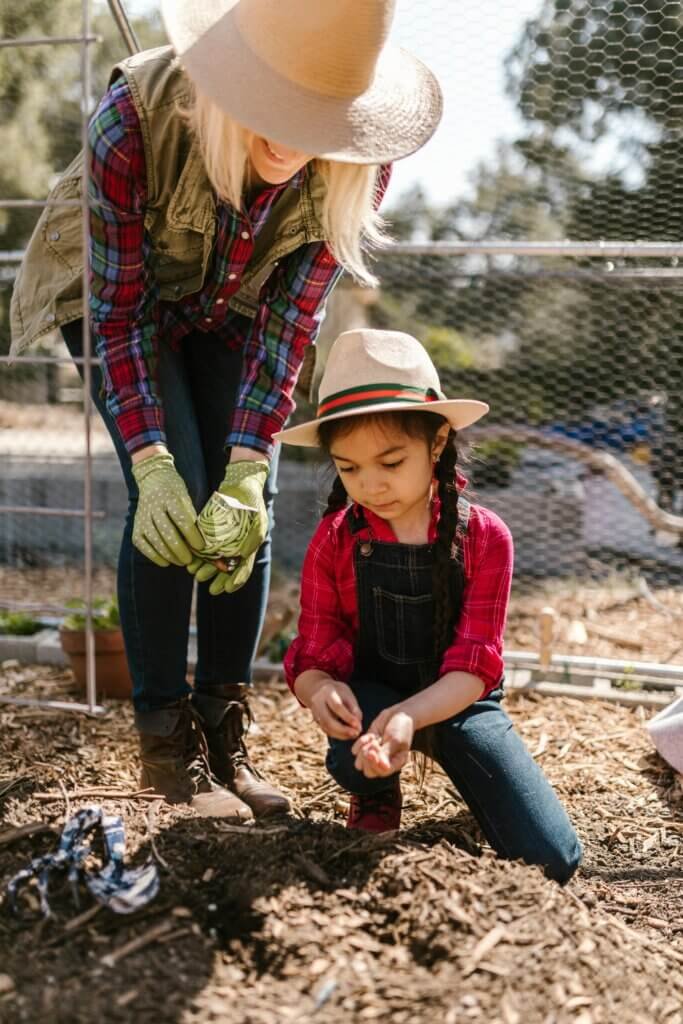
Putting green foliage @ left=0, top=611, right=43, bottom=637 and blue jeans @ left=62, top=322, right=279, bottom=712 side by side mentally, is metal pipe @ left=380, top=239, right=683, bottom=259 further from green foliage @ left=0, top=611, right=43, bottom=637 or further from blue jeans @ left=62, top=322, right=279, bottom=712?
green foliage @ left=0, top=611, right=43, bottom=637

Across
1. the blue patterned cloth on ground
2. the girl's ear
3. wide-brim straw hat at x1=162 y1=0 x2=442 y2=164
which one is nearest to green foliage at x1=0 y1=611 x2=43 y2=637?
the blue patterned cloth on ground

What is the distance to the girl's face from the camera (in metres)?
1.76

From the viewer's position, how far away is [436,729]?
1845mm

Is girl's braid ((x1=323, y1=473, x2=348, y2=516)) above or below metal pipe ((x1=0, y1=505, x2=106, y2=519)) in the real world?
above

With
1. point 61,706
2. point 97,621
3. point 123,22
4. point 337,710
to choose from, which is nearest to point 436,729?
point 337,710

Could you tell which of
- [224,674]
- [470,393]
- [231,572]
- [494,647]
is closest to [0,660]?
[224,674]

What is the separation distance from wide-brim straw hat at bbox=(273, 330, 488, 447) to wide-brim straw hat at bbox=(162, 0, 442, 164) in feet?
0.98

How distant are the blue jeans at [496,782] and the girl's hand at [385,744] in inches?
6.5

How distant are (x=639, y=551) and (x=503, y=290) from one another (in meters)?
1.70

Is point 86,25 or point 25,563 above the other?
point 86,25

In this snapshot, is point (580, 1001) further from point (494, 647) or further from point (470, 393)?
point (470, 393)

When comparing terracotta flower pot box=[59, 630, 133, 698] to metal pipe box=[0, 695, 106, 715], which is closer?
metal pipe box=[0, 695, 106, 715]

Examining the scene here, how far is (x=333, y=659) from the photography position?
1.88 m

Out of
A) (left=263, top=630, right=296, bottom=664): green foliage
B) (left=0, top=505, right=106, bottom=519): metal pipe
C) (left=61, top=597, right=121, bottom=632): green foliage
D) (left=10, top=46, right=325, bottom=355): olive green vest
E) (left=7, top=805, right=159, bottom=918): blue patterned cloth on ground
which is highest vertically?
(left=10, top=46, right=325, bottom=355): olive green vest
